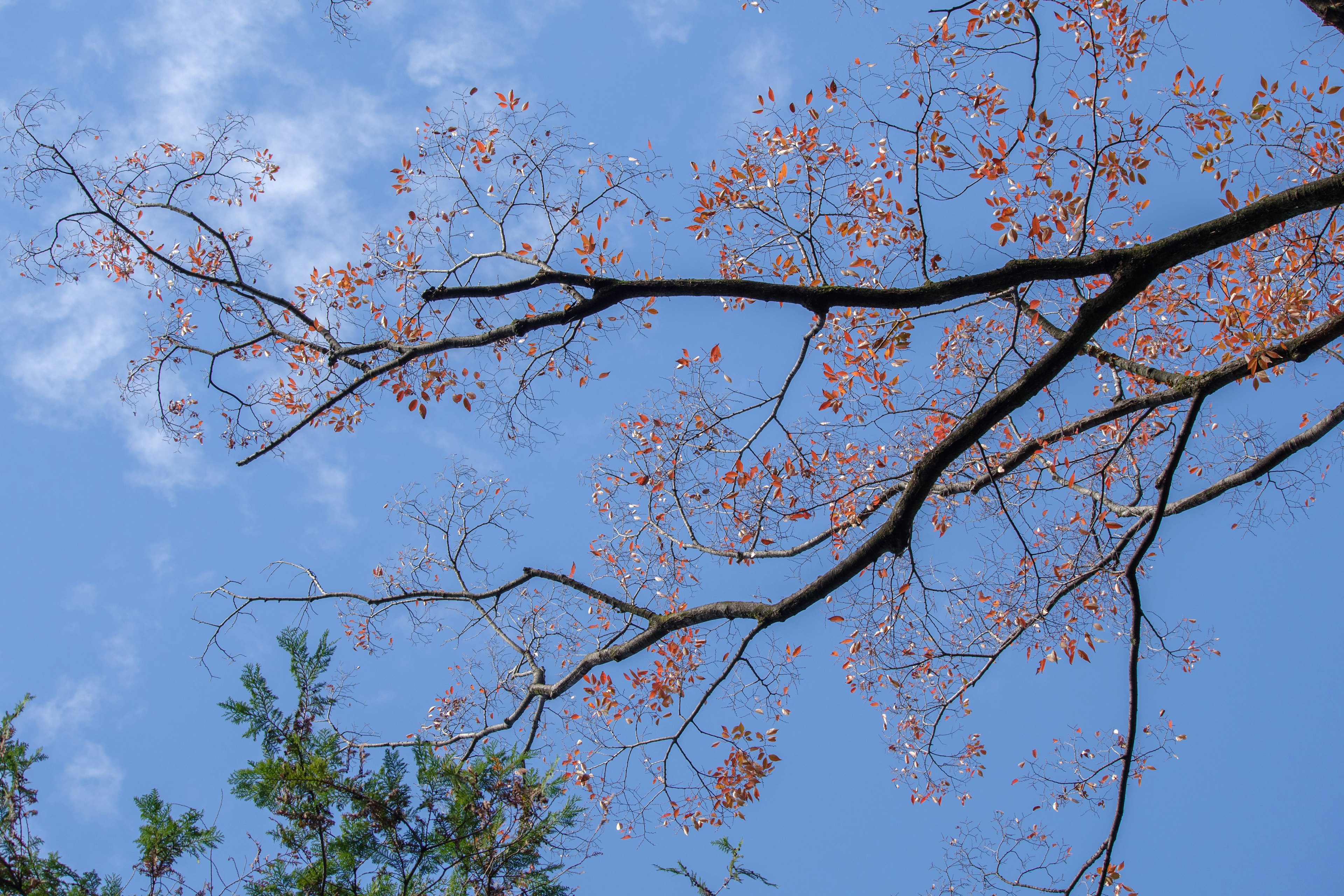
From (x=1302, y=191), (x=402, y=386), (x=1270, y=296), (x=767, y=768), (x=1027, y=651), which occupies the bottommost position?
(x=767, y=768)

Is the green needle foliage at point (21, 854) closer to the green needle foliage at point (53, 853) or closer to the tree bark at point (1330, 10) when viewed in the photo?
the green needle foliage at point (53, 853)

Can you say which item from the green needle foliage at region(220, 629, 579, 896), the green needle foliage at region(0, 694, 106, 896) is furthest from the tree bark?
the green needle foliage at region(0, 694, 106, 896)

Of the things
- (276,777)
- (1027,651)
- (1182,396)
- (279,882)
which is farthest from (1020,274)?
(279,882)

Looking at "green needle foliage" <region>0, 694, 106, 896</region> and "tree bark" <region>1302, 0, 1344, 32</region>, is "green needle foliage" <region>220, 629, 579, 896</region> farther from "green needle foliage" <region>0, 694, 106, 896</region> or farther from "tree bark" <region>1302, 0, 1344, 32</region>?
"tree bark" <region>1302, 0, 1344, 32</region>

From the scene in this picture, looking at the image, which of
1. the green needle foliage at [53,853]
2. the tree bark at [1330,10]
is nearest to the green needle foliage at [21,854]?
the green needle foliage at [53,853]

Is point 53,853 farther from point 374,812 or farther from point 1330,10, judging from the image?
point 1330,10

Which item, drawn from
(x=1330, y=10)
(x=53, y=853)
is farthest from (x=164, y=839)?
(x=1330, y=10)

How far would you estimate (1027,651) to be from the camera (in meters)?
7.55

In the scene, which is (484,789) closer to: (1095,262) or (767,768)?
(767,768)

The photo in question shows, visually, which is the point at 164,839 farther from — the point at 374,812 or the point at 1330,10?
the point at 1330,10

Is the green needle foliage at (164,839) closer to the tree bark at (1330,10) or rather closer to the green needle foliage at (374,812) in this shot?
the green needle foliage at (374,812)

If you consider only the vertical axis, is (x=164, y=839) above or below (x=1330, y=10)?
below

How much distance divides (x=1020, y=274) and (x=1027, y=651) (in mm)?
4563

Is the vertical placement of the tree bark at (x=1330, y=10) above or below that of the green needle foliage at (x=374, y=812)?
above
